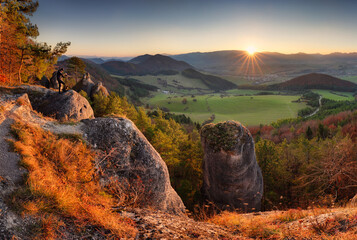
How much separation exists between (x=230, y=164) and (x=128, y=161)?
1344 centimetres

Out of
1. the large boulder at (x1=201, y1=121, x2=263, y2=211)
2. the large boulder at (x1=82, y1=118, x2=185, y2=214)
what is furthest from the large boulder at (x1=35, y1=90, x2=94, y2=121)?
the large boulder at (x1=201, y1=121, x2=263, y2=211)

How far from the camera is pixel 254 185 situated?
22750 mm

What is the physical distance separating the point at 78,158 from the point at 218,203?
19.2 m

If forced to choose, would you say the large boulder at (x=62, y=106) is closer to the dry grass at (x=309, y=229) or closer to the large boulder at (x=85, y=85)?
the dry grass at (x=309, y=229)

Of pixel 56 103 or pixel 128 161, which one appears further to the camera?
pixel 56 103

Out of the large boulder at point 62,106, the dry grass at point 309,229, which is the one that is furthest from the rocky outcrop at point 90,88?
the dry grass at point 309,229

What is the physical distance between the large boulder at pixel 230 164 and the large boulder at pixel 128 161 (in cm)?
1016

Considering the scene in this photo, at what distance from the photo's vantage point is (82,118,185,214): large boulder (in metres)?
10.5

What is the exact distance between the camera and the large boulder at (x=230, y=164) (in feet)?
67.7

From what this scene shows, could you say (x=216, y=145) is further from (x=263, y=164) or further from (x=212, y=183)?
(x=263, y=164)

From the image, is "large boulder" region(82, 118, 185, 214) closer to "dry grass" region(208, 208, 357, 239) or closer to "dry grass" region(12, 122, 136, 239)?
"dry grass" region(12, 122, 136, 239)

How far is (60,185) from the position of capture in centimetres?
699

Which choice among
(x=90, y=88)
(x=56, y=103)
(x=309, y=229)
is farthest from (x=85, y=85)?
(x=309, y=229)

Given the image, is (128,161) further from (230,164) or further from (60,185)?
(230,164)
